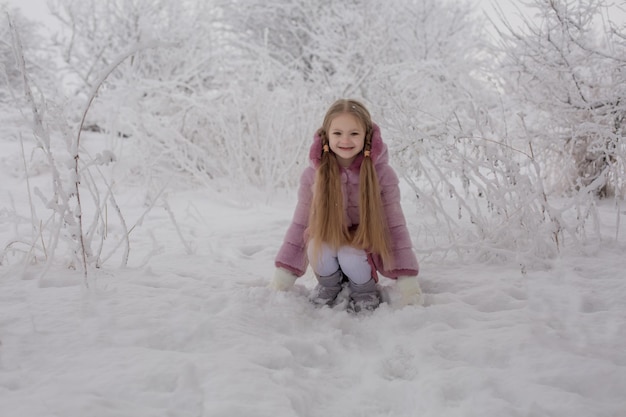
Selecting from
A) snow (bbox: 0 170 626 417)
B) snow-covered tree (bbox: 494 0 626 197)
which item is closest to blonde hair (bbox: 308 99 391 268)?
snow (bbox: 0 170 626 417)

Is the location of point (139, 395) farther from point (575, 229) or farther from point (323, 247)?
point (575, 229)

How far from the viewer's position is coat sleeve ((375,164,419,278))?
1801 mm

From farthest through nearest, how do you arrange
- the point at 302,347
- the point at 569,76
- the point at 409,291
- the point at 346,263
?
1. the point at 569,76
2. the point at 346,263
3. the point at 409,291
4. the point at 302,347

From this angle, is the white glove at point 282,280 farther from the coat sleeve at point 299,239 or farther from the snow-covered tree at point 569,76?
the snow-covered tree at point 569,76

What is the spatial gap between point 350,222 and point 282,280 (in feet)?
1.16

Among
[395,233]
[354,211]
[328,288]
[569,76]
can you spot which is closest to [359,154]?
[354,211]

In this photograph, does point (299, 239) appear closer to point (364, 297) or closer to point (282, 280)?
point (282, 280)

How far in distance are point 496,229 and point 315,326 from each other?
43.8 inches

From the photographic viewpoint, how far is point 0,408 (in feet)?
3.06

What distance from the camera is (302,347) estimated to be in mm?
1435

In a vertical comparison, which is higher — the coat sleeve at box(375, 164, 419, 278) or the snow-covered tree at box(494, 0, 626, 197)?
the snow-covered tree at box(494, 0, 626, 197)

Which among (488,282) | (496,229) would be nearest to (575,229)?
(496,229)

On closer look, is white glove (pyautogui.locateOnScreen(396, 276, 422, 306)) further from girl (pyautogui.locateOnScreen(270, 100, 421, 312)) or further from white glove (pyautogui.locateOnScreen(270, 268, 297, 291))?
white glove (pyautogui.locateOnScreen(270, 268, 297, 291))

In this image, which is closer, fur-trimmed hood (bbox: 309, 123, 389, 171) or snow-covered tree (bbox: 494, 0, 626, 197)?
fur-trimmed hood (bbox: 309, 123, 389, 171)
